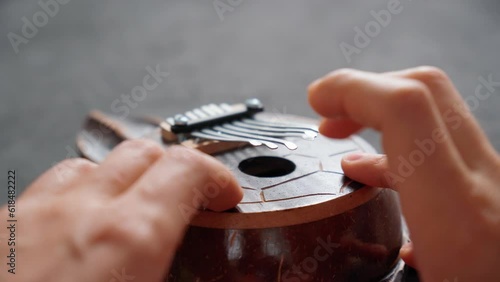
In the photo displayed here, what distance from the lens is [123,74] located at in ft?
8.97

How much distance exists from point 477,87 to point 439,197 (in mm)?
1766

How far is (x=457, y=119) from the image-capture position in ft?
2.61

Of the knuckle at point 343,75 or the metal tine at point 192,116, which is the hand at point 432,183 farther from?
the metal tine at point 192,116

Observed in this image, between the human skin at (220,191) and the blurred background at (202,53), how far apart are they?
4.85 ft

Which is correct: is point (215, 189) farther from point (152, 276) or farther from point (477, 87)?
point (477, 87)

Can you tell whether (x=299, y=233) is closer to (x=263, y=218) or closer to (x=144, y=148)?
(x=263, y=218)

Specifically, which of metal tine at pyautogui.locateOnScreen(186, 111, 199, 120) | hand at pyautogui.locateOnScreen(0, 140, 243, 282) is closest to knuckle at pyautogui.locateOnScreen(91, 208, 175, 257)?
hand at pyautogui.locateOnScreen(0, 140, 243, 282)

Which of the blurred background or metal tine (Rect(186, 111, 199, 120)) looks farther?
the blurred background

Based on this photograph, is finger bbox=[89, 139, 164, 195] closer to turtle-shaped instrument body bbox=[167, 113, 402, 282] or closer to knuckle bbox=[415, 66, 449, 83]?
turtle-shaped instrument body bbox=[167, 113, 402, 282]

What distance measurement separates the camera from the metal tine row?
1.01 m

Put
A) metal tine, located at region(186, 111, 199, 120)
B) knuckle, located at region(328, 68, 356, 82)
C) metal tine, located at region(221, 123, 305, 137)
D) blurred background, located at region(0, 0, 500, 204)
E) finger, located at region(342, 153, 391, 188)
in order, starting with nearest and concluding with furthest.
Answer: knuckle, located at region(328, 68, 356, 82), finger, located at region(342, 153, 391, 188), metal tine, located at region(221, 123, 305, 137), metal tine, located at region(186, 111, 199, 120), blurred background, located at region(0, 0, 500, 204)

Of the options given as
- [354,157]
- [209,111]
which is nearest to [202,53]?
[209,111]

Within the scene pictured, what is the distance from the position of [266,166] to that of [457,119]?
372 millimetres

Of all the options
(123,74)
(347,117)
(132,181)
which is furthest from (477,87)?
(132,181)
